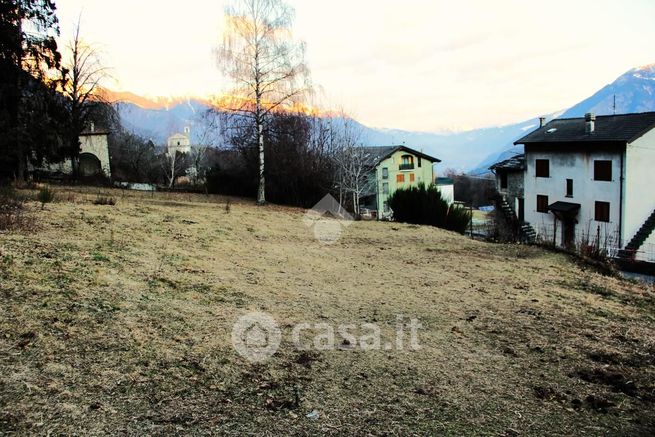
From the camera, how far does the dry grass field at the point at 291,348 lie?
11.4 feet

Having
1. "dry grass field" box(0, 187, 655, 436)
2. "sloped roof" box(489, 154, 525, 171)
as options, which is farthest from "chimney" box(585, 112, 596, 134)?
"dry grass field" box(0, 187, 655, 436)

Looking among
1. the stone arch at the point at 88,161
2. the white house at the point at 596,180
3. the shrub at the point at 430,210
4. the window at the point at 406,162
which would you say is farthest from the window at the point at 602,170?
the stone arch at the point at 88,161

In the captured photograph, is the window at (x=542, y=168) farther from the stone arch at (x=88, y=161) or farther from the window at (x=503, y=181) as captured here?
the stone arch at (x=88, y=161)

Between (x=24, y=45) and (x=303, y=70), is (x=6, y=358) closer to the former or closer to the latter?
(x=24, y=45)

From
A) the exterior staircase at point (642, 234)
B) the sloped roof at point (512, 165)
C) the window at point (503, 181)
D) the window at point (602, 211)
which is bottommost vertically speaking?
the exterior staircase at point (642, 234)

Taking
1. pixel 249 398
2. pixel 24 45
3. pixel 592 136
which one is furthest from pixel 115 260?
pixel 592 136

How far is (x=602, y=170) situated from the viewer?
26797 millimetres

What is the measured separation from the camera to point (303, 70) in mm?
20906

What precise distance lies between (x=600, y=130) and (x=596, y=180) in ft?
10.2

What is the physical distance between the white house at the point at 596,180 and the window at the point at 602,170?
4 centimetres

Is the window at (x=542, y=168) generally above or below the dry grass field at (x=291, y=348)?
above

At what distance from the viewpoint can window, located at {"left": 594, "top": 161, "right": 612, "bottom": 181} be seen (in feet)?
86.4

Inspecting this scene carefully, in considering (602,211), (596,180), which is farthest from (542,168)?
(602,211)
